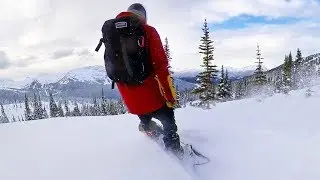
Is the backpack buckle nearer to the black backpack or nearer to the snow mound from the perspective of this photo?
the black backpack

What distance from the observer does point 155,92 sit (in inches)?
203

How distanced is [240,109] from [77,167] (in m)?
5.22

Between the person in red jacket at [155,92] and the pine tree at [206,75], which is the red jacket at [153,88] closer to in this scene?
the person in red jacket at [155,92]

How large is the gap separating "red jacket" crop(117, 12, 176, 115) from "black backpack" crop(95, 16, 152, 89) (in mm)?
88

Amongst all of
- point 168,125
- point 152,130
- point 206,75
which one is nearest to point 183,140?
point 152,130

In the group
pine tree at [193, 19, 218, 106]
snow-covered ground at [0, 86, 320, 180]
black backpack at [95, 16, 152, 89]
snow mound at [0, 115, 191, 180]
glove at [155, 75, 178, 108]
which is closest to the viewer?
snow mound at [0, 115, 191, 180]

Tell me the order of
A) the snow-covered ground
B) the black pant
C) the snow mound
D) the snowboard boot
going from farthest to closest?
the snowboard boot
the black pant
the snow-covered ground
the snow mound

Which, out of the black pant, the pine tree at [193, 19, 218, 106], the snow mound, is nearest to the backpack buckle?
the black pant

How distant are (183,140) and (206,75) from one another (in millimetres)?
32089

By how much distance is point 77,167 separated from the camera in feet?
15.2

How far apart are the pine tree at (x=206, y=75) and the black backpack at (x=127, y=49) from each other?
103 feet

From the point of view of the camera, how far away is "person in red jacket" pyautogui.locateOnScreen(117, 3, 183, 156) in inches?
195

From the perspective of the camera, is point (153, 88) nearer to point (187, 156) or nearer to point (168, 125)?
point (168, 125)

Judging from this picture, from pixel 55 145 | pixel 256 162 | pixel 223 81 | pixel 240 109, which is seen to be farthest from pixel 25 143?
pixel 223 81
